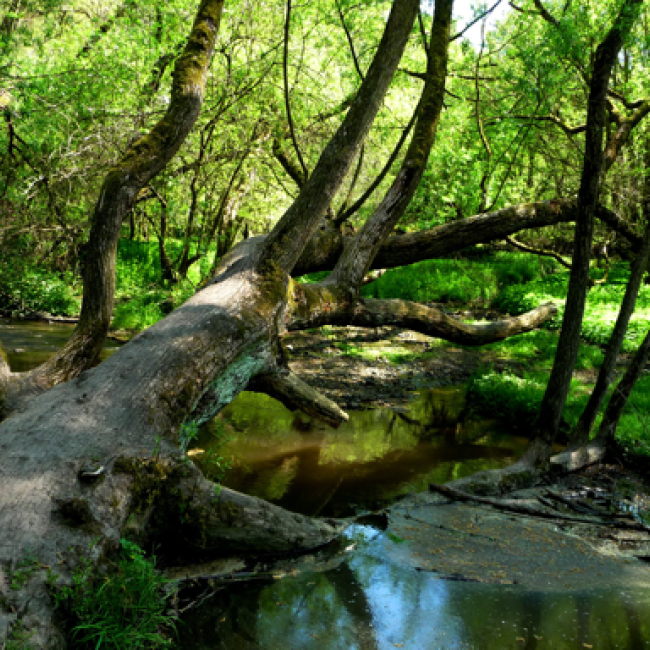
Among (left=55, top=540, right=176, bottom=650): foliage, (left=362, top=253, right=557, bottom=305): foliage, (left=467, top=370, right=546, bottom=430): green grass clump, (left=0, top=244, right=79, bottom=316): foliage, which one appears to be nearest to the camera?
(left=55, top=540, right=176, bottom=650): foliage

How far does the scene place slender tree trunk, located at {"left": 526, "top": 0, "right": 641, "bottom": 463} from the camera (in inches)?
220

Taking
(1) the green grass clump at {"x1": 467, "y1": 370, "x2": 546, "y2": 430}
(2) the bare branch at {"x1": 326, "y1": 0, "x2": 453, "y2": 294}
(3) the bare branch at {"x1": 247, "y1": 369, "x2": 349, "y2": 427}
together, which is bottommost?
(1) the green grass clump at {"x1": 467, "y1": 370, "x2": 546, "y2": 430}

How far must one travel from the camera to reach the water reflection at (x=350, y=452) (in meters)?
5.88

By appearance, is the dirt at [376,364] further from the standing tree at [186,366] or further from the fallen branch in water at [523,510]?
the fallen branch in water at [523,510]

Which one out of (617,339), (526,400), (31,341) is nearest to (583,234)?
(617,339)

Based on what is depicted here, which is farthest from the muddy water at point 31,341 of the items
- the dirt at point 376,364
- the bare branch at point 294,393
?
the bare branch at point 294,393

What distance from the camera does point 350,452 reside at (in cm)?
712

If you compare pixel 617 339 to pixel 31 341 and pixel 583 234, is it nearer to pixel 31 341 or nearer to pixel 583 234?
pixel 583 234

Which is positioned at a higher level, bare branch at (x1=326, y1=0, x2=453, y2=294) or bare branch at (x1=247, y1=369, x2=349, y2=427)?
bare branch at (x1=326, y1=0, x2=453, y2=294)

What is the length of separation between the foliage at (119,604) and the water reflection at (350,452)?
2051mm

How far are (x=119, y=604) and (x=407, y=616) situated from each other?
170 centimetres

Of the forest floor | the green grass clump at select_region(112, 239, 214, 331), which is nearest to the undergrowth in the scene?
the forest floor

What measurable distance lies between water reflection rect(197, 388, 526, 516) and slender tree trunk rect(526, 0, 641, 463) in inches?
41.4

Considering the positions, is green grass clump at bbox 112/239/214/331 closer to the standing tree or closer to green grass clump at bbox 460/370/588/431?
the standing tree
